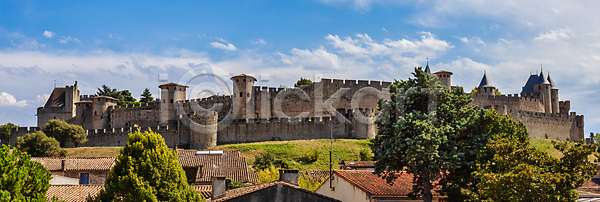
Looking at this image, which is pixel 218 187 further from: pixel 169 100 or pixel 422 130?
pixel 169 100

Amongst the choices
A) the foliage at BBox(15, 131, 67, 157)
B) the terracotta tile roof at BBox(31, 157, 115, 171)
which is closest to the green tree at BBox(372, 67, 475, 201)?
the terracotta tile roof at BBox(31, 157, 115, 171)

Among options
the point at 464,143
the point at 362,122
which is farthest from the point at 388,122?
the point at 362,122

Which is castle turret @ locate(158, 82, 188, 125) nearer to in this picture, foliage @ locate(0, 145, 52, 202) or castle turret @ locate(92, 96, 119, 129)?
castle turret @ locate(92, 96, 119, 129)

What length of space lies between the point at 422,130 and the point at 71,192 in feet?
44.3

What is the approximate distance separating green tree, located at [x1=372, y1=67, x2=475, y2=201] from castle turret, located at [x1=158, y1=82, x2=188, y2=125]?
46997 mm

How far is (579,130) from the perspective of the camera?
6606 centimetres

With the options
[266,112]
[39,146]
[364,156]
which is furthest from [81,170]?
[266,112]

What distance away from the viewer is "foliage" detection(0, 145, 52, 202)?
515 inches

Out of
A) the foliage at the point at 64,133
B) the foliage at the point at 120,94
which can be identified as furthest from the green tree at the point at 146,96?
the foliage at the point at 64,133

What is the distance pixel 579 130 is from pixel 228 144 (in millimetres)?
43302

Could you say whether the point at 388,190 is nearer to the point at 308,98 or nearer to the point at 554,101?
the point at 308,98

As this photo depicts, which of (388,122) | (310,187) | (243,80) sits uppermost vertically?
(243,80)

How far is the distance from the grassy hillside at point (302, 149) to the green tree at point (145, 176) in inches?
1023


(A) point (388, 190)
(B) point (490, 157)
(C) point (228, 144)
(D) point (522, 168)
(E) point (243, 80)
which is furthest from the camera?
(E) point (243, 80)
